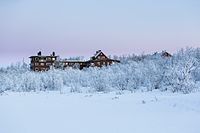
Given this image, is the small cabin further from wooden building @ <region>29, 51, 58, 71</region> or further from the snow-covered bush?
the snow-covered bush

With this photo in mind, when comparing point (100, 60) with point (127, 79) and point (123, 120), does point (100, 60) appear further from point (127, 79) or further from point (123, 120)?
point (123, 120)

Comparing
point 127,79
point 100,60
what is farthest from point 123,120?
point 100,60

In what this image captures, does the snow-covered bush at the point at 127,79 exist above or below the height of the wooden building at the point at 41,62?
below

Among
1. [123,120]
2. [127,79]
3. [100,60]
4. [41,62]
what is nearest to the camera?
[123,120]

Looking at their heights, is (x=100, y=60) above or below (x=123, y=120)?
above

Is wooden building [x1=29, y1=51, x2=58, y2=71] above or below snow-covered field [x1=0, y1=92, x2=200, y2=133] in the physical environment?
above

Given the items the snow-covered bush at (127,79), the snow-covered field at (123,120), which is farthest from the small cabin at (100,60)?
the snow-covered field at (123,120)

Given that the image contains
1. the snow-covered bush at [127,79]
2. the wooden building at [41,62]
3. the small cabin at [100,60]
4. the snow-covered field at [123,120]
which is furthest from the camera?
the wooden building at [41,62]

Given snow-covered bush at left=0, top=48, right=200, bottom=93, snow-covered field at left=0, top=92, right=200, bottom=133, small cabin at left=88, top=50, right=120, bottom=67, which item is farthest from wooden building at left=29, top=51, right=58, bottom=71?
snow-covered field at left=0, top=92, right=200, bottom=133

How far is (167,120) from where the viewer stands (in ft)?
39.5

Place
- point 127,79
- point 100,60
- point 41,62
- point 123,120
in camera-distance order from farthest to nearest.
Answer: point 41,62 → point 100,60 → point 127,79 → point 123,120

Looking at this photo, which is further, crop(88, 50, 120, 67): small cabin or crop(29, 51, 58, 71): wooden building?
crop(29, 51, 58, 71): wooden building

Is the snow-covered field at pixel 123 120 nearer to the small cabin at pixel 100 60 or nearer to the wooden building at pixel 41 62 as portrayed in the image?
the small cabin at pixel 100 60

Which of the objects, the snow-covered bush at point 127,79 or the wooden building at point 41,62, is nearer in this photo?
the snow-covered bush at point 127,79
